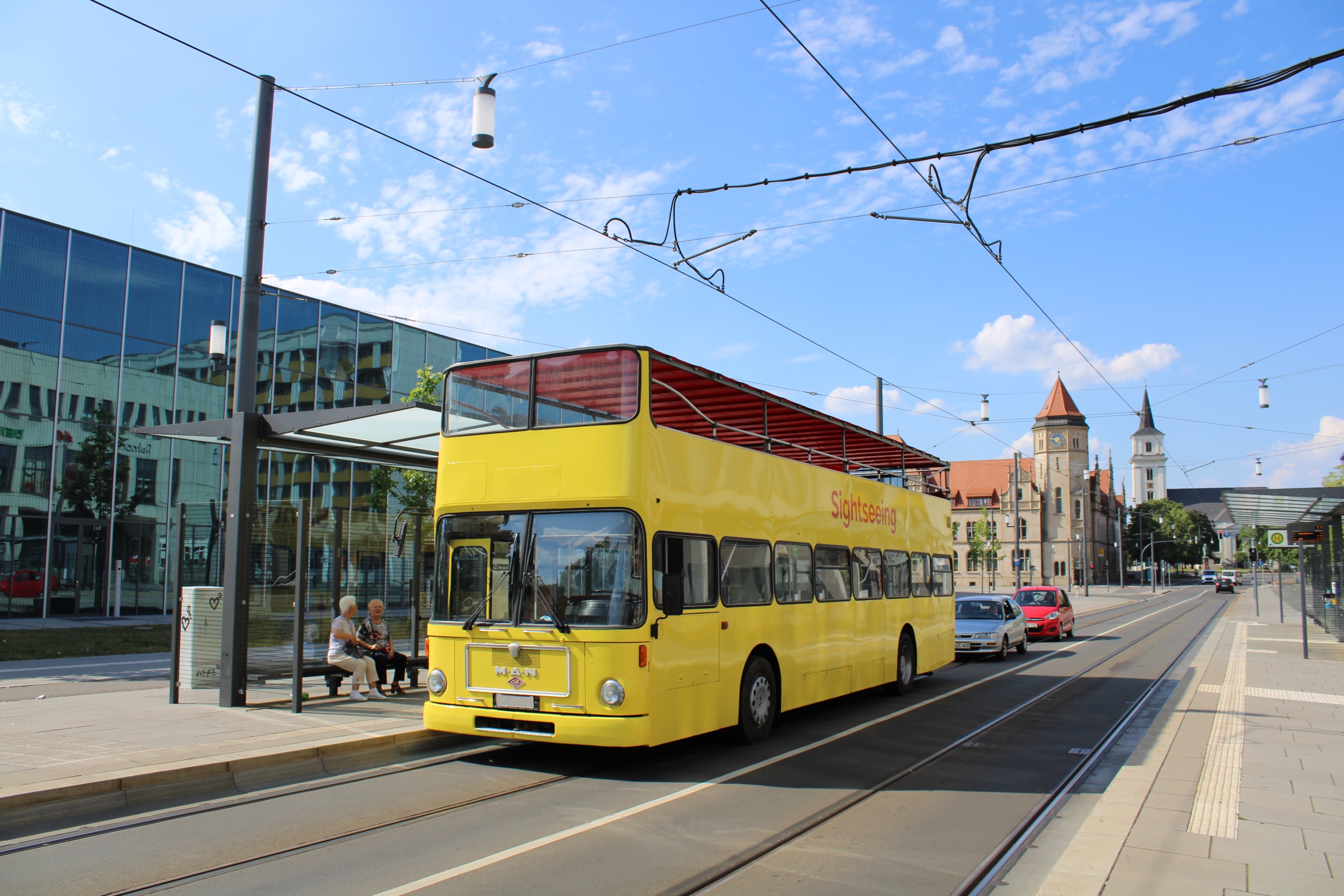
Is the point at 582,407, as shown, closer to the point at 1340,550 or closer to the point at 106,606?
the point at 1340,550

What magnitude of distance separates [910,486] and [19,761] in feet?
41.5

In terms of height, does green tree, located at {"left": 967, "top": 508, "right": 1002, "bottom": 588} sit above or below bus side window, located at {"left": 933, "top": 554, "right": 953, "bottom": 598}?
above

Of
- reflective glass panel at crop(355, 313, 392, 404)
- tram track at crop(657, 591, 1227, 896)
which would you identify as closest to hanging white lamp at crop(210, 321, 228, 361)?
reflective glass panel at crop(355, 313, 392, 404)

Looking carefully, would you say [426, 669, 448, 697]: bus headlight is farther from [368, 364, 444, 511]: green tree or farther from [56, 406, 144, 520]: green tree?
[56, 406, 144, 520]: green tree

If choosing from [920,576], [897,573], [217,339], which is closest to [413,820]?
[897,573]

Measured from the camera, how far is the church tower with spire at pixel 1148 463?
164125 mm

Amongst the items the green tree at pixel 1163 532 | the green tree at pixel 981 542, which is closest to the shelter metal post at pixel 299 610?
the green tree at pixel 981 542

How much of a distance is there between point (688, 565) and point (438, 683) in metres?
2.55

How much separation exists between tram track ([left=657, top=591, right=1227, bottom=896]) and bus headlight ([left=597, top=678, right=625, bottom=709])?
189cm

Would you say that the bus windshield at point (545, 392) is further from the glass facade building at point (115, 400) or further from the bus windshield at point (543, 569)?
the glass facade building at point (115, 400)

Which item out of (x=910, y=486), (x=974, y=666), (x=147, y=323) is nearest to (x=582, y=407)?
(x=910, y=486)

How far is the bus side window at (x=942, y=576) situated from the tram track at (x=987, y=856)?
4202 mm

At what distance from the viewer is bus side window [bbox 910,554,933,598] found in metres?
15.6

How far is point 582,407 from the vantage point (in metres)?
8.85
